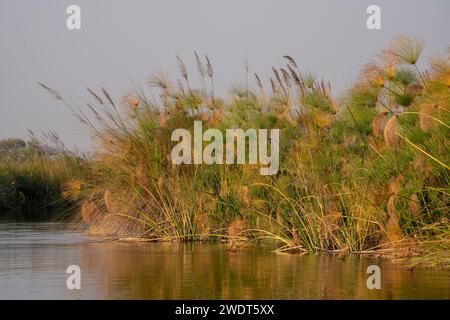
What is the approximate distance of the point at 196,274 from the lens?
9.20 metres

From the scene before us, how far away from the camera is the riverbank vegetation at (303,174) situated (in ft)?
32.9

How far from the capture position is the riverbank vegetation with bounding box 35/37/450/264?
32.9ft

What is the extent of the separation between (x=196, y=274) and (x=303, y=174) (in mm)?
2707

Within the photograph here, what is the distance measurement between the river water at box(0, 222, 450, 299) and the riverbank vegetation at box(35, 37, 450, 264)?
482 mm

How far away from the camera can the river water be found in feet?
25.8

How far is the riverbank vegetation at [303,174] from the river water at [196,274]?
0.48 m

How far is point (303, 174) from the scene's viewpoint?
37.6 feet

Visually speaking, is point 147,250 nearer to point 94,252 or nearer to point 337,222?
point 94,252

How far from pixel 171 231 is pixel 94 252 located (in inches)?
75.2

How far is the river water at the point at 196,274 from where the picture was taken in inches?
310

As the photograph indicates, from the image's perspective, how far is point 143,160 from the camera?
13250 mm

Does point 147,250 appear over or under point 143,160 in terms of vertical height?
under
